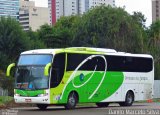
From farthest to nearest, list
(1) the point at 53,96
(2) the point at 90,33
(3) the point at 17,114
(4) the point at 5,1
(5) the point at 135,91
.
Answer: (4) the point at 5,1
(2) the point at 90,33
(5) the point at 135,91
(1) the point at 53,96
(3) the point at 17,114

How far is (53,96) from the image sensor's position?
27.6 meters

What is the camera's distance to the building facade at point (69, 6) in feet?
483

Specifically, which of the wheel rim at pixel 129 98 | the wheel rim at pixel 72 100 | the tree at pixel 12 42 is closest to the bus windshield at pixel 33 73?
the wheel rim at pixel 72 100

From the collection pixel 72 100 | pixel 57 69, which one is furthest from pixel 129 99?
pixel 57 69

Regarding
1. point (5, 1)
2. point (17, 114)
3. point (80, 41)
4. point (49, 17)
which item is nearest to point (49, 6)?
point (49, 17)

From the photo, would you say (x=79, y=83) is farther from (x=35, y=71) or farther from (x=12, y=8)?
(x=12, y=8)

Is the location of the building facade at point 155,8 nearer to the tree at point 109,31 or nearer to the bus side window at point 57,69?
the tree at point 109,31

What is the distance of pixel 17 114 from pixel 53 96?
4386 millimetres

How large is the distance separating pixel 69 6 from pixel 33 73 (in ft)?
421

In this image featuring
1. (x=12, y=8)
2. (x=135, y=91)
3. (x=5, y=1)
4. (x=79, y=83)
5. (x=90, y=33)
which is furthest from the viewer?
(x=5, y=1)

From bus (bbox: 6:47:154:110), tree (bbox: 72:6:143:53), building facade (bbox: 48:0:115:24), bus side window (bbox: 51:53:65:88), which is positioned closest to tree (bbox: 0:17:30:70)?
tree (bbox: 72:6:143:53)

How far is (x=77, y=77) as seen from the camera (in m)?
29.2

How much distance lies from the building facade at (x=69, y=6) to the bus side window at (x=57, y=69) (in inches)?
4574

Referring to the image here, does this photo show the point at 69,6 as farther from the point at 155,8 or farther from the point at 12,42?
the point at 12,42
